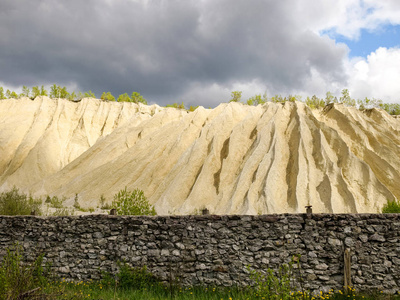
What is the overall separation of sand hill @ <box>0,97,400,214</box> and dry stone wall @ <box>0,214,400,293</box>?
14.4m

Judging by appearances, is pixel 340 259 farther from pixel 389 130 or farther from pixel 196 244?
pixel 389 130

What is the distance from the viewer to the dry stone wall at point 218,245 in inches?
358

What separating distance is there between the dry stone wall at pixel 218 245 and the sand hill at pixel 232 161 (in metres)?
14.4

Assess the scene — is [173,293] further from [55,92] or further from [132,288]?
[55,92]

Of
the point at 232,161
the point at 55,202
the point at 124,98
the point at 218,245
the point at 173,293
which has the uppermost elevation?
the point at 124,98

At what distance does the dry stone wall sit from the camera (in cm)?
909

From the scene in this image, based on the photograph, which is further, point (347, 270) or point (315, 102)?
point (315, 102)

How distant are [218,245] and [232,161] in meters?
20.8

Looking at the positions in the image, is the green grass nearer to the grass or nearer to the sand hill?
the grass

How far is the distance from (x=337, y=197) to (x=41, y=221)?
2010cm

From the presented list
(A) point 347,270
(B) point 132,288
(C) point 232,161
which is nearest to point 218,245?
(B) point 132,288

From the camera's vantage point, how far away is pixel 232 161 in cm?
3038

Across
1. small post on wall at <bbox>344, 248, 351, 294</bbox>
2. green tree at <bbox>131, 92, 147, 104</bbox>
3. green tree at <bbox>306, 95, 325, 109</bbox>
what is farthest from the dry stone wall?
green tree at <bbox>131, 92, 147, 104</bbox>

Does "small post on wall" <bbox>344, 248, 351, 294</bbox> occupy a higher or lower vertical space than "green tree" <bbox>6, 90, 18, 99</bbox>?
lower
